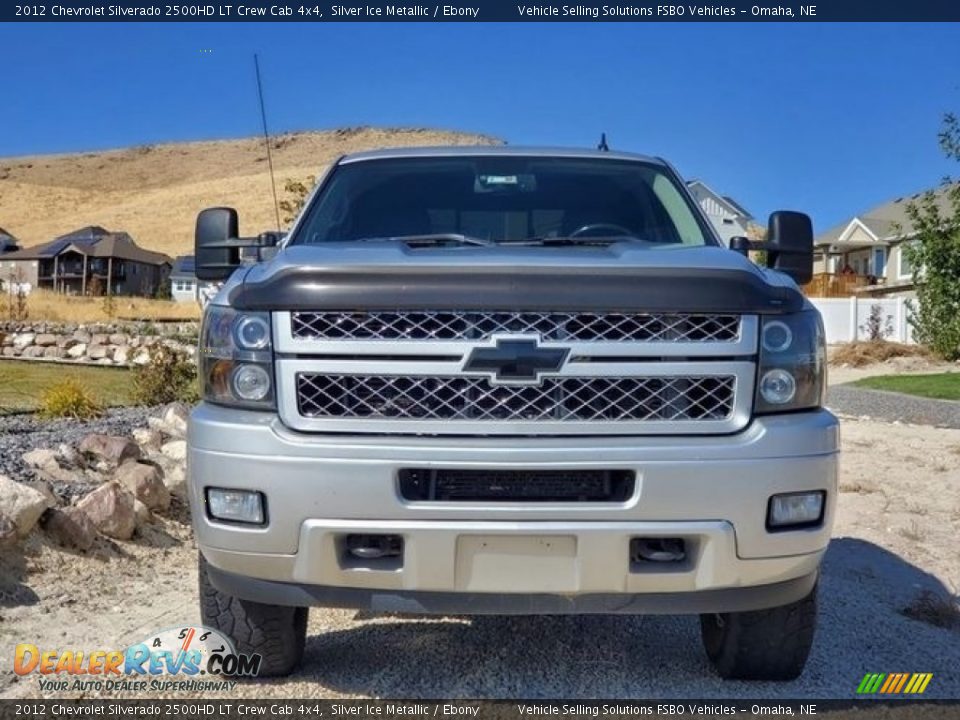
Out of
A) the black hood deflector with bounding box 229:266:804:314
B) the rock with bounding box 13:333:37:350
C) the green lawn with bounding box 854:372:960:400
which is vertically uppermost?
the black hood deflector with bounding box 229:266:804:314

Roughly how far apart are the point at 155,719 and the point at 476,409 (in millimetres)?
1564

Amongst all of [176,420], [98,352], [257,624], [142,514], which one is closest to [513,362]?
[257,624]

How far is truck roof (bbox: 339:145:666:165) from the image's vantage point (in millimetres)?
5152

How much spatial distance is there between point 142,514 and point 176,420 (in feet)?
7.42

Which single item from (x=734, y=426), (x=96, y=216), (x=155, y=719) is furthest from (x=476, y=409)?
(x=96, y=216)

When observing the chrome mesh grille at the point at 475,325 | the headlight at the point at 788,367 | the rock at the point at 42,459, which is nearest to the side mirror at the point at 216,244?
the chrome mesh grille at the point at 475,325

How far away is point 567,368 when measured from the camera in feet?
10.8

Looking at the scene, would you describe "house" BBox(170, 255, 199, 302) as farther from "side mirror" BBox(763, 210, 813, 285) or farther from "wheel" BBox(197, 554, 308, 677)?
"wheel" BBox(197, 554, 308, 677)

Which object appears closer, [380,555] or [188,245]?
[380,555]

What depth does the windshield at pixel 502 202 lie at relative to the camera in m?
4.72

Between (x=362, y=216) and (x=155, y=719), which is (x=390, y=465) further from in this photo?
(x=362, y=216)

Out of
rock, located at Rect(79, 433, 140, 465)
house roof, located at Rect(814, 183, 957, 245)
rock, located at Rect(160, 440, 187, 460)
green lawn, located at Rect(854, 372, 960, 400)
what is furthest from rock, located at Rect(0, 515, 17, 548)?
house roof, located at Rect(814, 183, 957, 245)

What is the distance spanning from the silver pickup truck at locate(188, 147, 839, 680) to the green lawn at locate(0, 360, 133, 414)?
23.8ft

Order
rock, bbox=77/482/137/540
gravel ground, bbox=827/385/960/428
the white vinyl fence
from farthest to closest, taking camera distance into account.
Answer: the white vinyl fence < gravel ground, bbox=827/385/960/428 < rock, bbox=77/482/137/540
